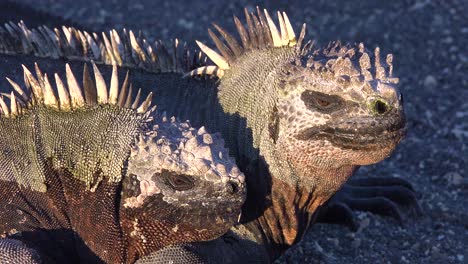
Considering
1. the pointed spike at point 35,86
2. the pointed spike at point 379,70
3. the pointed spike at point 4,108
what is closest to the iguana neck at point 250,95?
the pointed spike at point 379,70

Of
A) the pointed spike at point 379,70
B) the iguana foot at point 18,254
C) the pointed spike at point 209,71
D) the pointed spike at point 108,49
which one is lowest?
the iguana foot at point 18,254

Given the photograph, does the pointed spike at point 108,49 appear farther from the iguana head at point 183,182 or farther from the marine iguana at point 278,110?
the iguana head at point 183,182

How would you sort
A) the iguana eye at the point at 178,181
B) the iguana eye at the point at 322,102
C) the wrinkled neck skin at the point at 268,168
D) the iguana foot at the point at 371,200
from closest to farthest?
the iguana eye at the point at 178,181 < the iguana eye at the point at 322,102 < the wrinkled neck skin at the point at 268,168 < the iguana foot at the point at 371,200

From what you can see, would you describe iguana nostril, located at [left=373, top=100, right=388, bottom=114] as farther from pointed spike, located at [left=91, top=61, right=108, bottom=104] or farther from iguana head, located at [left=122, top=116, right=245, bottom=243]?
pointed spike, located at [left=91, top=61, right=108, bottom=104]

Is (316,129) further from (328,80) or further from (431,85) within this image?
(431,85)

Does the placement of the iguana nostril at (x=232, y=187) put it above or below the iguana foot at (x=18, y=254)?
above

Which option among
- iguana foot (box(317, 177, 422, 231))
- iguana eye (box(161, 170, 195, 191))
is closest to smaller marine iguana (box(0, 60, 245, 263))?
iguana eye (box(161, 170, 195, 191))
